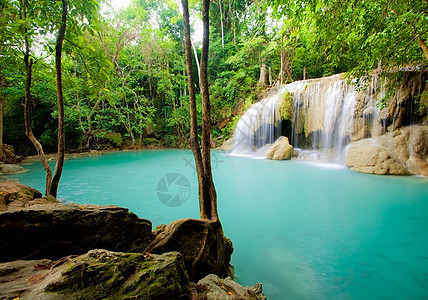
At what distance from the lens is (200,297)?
1428 millimetres

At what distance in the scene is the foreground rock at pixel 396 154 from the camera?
7.04m

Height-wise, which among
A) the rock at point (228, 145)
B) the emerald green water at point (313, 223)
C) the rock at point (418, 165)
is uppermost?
the rock at point (228, 145)

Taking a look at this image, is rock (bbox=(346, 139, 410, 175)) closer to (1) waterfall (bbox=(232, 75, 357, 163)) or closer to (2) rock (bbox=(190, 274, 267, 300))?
(1) waterfall (bbox=(232, 75, 357, 163))

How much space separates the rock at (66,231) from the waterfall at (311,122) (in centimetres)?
977

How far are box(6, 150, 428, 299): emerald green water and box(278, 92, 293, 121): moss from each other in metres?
4.99

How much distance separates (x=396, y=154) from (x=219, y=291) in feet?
30.1

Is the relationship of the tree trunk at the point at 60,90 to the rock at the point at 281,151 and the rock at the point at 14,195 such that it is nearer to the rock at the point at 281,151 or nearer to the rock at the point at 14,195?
the rock at the point at 14,195

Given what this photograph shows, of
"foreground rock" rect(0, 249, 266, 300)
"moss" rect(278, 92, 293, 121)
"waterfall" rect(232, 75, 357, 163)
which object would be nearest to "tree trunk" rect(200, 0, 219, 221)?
"foreground rock" rect(0, 249, 266, 300)

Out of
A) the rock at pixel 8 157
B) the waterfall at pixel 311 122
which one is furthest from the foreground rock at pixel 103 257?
the rock at pixel 8 157

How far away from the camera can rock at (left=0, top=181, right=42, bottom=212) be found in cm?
256

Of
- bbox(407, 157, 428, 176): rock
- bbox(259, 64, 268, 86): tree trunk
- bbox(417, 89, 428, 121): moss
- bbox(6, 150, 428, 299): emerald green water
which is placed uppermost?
bbox(259, 64, 268, 86): tree trunk

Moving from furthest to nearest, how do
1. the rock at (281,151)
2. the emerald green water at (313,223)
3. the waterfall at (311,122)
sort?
the rock at (281,151)
the waterfall at (311,122)
the emerald green water at (313,223)

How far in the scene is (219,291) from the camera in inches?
59.2

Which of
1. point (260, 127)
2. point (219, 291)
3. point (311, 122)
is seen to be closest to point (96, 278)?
point (219, 291)
